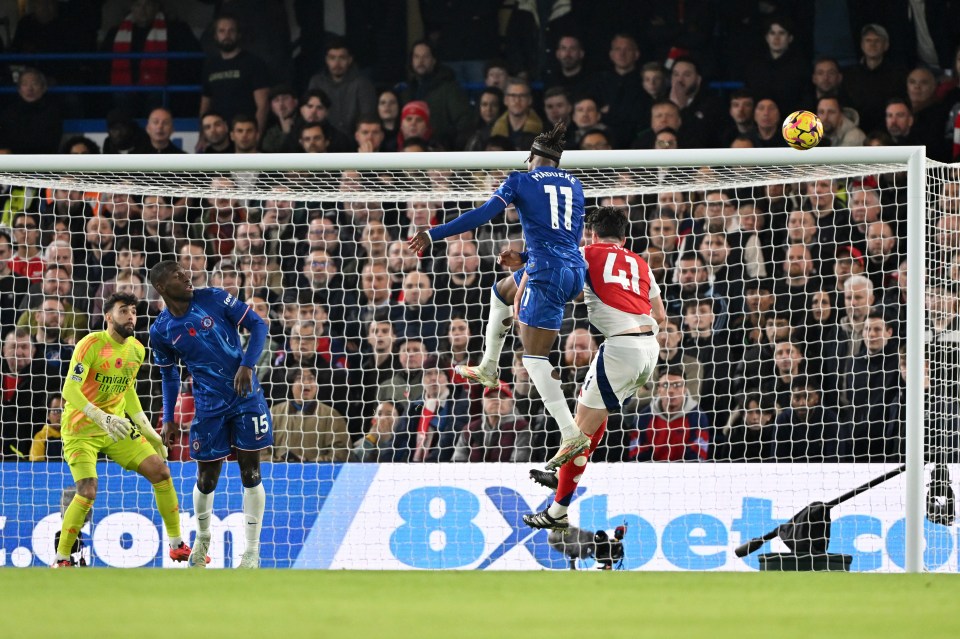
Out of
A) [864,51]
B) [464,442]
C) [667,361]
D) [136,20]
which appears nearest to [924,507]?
[667,361]

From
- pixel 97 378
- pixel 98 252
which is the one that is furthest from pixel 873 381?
pixel 98 252

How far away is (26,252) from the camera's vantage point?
1139 centimetres

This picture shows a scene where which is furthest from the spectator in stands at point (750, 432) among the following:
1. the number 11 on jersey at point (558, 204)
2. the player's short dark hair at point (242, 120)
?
the player's short dark hair at point (242, 120)

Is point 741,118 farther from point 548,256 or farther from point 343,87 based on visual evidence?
point 548,256

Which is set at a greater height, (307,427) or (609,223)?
(609,223)

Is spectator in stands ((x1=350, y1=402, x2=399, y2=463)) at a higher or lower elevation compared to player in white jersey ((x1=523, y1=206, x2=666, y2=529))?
lower

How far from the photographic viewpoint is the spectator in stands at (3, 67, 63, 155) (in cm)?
1396

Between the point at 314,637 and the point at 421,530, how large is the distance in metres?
5.32

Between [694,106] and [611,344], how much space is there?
460 centimetres

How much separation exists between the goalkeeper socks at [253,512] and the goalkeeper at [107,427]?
26.2 inches

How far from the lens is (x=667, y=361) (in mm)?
10234

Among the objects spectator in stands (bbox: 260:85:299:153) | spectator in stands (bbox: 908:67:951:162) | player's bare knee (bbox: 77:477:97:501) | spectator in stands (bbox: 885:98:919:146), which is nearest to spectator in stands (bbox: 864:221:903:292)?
spectator in stands (bbox: 885:98:919:146)

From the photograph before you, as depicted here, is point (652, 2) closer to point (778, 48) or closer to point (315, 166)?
point (778, 48)

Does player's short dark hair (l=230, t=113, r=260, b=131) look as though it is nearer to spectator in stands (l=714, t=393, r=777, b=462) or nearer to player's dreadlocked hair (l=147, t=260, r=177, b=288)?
player's dreadlocked hair (l=147, t=260, r=177, b=288)
